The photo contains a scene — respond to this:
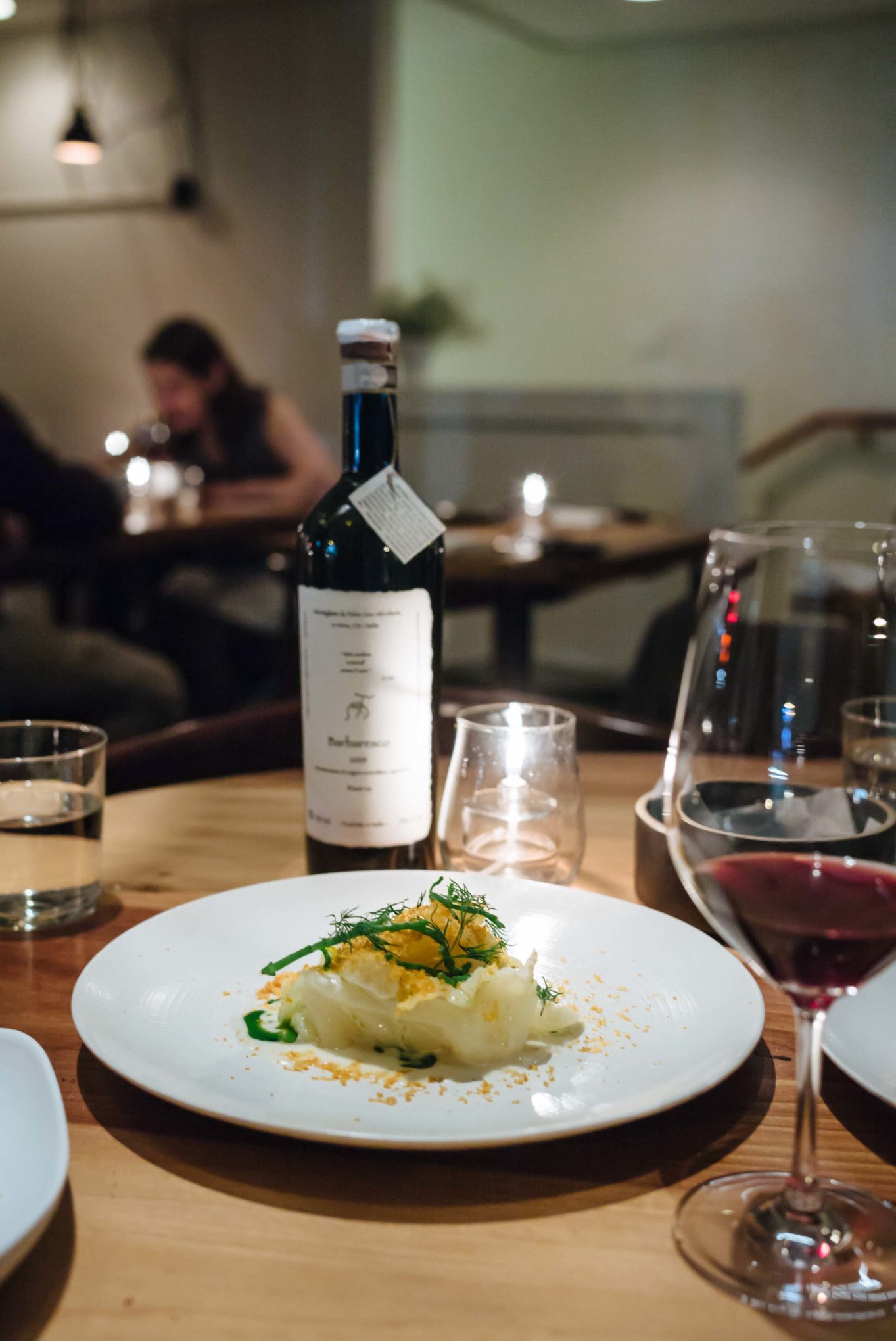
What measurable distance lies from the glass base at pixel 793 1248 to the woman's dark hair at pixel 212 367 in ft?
16.5

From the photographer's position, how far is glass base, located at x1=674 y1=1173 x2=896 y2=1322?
1.40 feet

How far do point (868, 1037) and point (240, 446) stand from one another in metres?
4.91

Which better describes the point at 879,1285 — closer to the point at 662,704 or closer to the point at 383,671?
the point at 383,671

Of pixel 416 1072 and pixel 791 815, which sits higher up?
pixel 791 815

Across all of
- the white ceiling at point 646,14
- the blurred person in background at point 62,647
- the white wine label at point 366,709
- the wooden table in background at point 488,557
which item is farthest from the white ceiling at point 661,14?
the white wine label at point 366,709

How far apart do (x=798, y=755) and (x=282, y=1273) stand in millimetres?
278

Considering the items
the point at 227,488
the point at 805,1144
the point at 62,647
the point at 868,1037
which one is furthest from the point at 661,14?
the point at 805,1144

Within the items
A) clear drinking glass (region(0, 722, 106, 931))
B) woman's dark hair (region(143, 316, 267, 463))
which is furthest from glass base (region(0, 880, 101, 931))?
woman's dark hair (region(143, 316, 267, 463))

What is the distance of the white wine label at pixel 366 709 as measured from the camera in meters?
0.83

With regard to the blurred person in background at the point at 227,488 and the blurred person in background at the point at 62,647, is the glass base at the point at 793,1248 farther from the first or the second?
the blurred person in background at the point at 227,488

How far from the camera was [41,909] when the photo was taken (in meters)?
0.83

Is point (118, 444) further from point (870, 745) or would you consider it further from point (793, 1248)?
point (793, 1248)

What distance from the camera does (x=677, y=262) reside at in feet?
20.5

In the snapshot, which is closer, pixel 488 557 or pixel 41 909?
pixel 41 909
